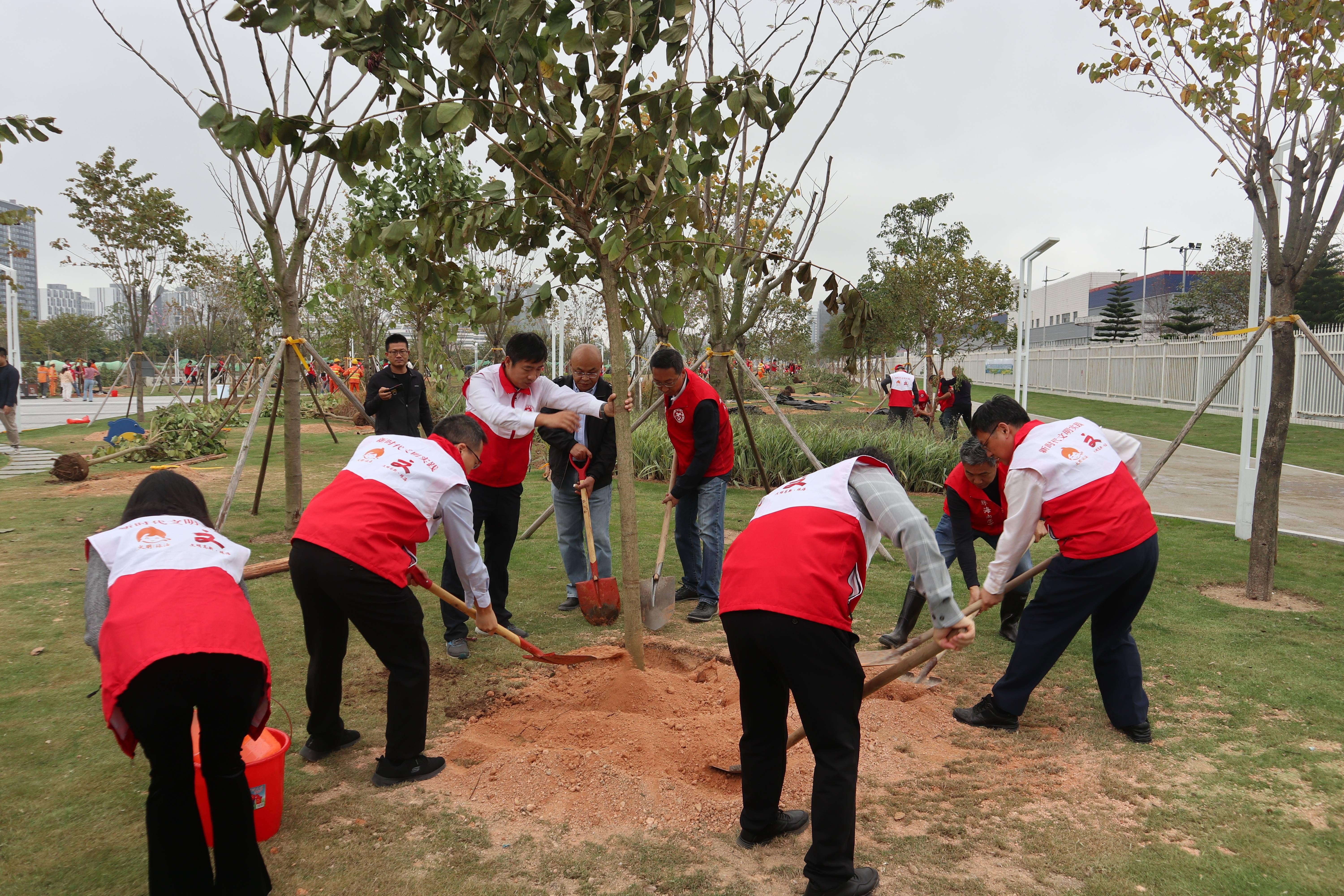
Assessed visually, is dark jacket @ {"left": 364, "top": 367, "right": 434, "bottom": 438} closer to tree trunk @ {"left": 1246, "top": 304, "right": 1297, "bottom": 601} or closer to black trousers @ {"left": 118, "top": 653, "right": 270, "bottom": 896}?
black trousers @ {"left": 118, "top": 653, "right": 270, "bottom": 896}

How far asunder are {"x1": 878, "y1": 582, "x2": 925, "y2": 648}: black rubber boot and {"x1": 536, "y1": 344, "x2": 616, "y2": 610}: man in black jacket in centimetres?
195

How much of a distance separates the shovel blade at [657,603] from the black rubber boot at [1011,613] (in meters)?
2.17

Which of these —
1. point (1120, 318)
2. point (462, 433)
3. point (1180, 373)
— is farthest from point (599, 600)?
point (1120, 318)

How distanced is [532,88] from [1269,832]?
14.1ft

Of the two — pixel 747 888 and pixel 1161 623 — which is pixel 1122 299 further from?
pixel 747 888

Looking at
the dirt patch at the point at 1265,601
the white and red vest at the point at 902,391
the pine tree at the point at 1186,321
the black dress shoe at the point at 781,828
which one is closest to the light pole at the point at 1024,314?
the white and red vest at the point at 902,391

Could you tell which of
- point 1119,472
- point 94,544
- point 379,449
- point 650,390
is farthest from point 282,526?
point 650,390

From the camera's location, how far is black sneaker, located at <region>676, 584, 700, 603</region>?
6.21 meters

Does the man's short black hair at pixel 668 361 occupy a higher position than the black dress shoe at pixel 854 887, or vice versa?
the man's short black hair at pixel 668 361

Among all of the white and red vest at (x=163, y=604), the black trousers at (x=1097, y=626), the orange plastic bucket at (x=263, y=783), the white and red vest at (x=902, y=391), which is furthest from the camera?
the white and red vest at (x=902, y=391)

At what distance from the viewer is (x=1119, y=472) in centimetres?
377

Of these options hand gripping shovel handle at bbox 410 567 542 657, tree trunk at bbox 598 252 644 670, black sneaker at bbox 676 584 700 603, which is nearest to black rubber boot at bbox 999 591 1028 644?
black sneaker at bbox 676 584 700 603

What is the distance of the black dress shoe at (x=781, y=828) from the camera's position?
2.99m

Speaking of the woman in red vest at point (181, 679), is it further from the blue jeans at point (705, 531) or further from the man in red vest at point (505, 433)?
the blue jeans at point (705, 531)
